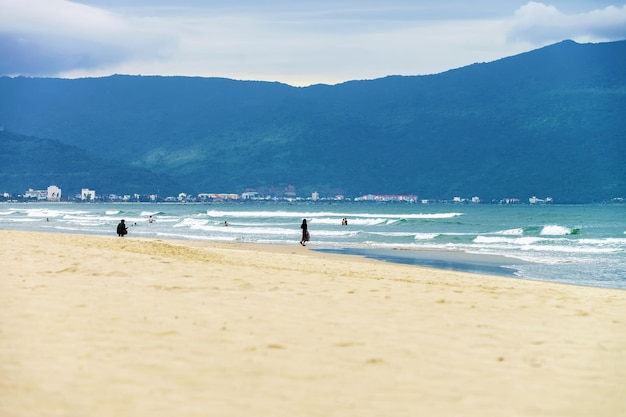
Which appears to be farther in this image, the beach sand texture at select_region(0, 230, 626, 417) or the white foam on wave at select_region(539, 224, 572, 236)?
the white foam on wave at select_region(539, 224, 572, 236)

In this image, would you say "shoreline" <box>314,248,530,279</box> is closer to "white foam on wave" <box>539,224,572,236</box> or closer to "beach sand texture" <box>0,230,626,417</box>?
"beach sand texture" <box>0,230,626,417</box>

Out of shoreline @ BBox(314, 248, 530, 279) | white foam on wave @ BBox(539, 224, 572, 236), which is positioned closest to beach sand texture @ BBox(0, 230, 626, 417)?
shoreline @ BBox(314, 248, 530, 279)

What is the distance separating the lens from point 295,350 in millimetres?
6988

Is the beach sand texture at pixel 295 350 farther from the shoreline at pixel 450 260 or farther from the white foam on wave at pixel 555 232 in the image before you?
the white foam on wave at pixel 555 232

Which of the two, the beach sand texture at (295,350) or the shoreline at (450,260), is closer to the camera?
the beach sand texture at (295,350)

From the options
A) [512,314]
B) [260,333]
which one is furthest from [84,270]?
[512,314]

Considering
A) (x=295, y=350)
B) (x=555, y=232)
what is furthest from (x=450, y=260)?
(x=555, y=232)

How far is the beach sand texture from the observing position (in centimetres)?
561

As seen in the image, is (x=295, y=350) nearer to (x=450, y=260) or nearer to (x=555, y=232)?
(x=450, y=260)

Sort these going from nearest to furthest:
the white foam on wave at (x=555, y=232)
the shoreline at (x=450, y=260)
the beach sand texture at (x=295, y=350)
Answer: the beach sand texture at (x=295, y=350), the shoreline at (x=450, y=260), the white foam on wave at (x=555, y=232)

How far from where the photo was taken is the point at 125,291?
10.1 metres

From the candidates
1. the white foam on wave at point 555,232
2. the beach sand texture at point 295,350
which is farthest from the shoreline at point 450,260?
the white foam on wave at point 555,232

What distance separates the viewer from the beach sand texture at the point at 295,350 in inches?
221

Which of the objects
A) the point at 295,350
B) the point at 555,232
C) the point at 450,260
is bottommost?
the point at 555,232
